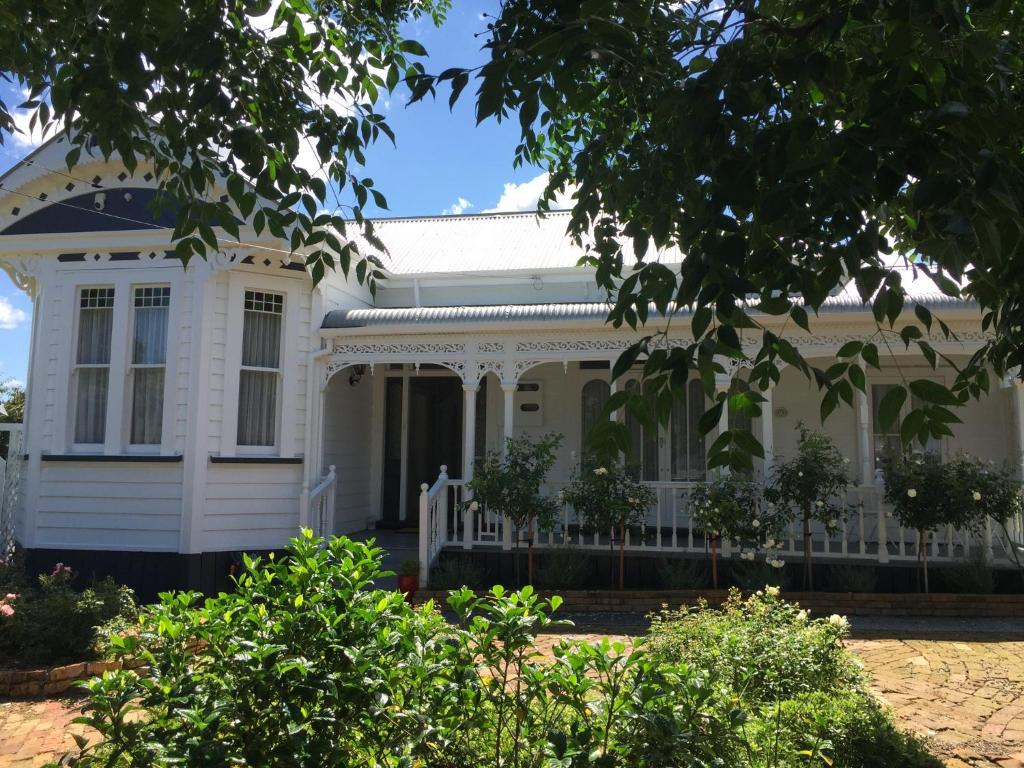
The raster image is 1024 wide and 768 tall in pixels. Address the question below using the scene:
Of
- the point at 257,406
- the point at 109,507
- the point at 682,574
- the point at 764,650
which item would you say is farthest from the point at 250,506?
the point at 764,650

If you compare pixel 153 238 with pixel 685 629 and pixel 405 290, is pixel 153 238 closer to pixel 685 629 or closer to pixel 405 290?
pixel 405 290

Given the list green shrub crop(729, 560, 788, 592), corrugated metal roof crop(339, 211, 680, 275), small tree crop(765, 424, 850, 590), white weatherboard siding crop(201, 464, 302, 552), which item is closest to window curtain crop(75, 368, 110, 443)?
white weatherboard siding crop(201, 464, 302, 552)

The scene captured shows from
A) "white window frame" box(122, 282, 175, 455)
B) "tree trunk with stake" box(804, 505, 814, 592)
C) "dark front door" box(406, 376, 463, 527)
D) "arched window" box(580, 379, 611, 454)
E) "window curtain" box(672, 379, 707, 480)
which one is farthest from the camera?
"dark front door" box(406, 376, 463, 527)

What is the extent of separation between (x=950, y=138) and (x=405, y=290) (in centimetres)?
1217

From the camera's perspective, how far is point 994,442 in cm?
1148

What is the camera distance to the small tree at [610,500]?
9.37m

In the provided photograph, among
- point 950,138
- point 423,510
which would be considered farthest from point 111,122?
point 423,510

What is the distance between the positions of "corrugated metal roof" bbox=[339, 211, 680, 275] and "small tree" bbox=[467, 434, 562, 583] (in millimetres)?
4610

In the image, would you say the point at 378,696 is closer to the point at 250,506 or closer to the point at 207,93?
the point at 207,93

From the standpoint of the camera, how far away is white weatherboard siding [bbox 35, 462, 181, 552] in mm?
10203

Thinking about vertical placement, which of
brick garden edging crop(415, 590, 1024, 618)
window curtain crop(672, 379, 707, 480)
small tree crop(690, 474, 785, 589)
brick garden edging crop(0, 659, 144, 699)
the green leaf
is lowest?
brick garden edging crop(0, 659, 144, 699)

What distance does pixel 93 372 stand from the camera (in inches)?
425

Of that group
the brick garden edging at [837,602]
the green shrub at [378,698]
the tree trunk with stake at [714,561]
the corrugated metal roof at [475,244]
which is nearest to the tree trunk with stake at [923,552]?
the brick garden edging at [837,602]

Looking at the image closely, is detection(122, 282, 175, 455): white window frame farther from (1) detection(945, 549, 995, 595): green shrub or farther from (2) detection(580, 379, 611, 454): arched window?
(1) detection(945, 549, 995, 595): green shrub
